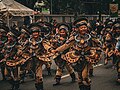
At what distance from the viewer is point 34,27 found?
11.3 metres

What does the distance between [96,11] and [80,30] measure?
1626 inches

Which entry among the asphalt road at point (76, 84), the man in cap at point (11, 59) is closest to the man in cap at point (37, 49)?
the man in cap at point (11, 59)

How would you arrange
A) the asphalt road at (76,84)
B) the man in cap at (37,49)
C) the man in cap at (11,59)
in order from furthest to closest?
the asphalt road at (76,84) < the man in cap at (11,59) < the man in cap at (37,49)

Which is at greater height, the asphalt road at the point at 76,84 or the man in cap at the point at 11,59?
the man in cap at the point at 11,59

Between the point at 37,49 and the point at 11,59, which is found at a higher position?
the point at 37,49

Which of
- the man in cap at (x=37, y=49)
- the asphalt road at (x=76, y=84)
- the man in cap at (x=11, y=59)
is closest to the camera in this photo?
the man in cap at (x=37, y=49)

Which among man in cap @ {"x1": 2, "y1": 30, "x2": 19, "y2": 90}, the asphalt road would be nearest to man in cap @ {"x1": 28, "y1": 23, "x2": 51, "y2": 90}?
man in cap @ {"x1": 2, "y1": 30, "x2": 19, "y2": 90}

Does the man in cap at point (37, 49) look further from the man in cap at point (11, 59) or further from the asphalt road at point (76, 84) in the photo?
the asphalt road at point (76, 84)

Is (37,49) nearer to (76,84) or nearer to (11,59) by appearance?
(11,59)

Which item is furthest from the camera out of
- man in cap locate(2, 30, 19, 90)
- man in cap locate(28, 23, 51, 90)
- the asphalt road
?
the asphalt road

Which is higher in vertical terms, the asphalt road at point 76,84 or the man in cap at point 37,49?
the man in cap at point 37,49

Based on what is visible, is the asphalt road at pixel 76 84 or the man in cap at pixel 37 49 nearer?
the man in cap at pixel 37 49

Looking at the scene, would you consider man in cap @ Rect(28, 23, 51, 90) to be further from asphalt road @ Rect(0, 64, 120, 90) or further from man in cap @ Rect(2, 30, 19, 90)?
asphalt road @ Rect(0, 64, 120, 90)

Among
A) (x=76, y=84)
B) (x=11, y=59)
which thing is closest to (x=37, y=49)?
(x=11, y=59)
